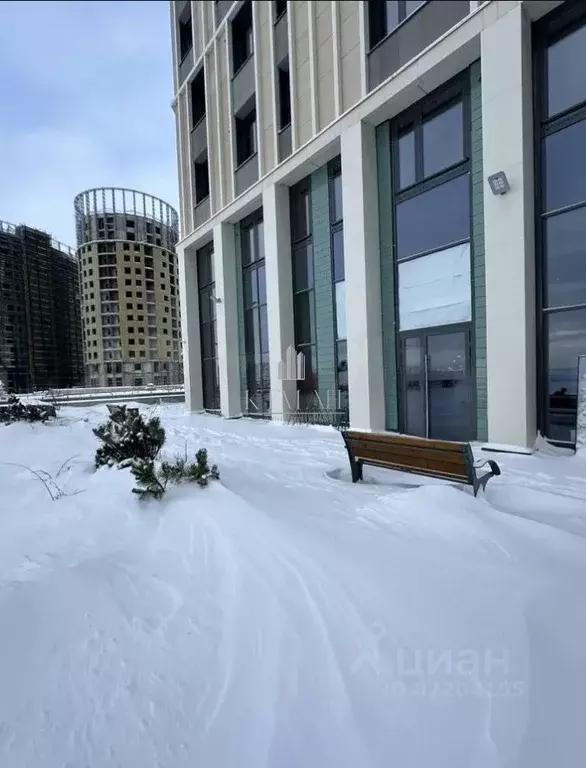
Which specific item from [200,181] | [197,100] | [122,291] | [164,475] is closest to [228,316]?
[200,181]

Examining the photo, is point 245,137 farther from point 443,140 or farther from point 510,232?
point 510,232

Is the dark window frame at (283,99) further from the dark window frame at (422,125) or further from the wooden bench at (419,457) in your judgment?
the wooden bench at (419,457)

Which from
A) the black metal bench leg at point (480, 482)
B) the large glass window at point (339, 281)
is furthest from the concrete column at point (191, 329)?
the black metal bench leg at point (480, 482)

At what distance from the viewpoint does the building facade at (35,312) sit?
33.4 metres

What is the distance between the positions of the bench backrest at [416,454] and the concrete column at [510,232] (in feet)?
9.91

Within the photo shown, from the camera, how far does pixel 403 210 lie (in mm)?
9141

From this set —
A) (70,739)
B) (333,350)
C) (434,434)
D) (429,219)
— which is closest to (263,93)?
(429,219)

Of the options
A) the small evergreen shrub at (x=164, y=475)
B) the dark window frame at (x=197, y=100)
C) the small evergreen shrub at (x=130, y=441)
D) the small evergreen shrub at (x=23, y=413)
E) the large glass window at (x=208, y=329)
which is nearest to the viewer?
the small evergreen shrub at (x=164, y=475)

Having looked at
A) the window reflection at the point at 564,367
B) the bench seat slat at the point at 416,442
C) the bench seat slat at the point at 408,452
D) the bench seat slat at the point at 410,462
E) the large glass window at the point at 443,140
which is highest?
the large glass window at the point at 443,140

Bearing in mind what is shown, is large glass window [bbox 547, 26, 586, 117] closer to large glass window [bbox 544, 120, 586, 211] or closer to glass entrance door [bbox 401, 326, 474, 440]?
large glass window [bbox 544, 120, 586, 211]

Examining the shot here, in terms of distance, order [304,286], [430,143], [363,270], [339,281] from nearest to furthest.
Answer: [430,143] < [363,270] < [339,281] < [304,286]

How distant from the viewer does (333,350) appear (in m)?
10.9

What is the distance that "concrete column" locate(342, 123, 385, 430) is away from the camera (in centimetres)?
927

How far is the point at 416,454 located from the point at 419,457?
0.05m
